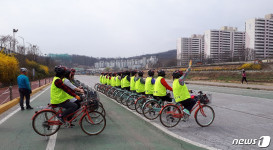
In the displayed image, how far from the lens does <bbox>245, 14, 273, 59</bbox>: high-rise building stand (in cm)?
11062

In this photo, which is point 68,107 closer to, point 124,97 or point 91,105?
point 91,105

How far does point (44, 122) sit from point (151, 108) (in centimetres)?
322

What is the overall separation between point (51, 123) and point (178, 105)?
11.3 ft

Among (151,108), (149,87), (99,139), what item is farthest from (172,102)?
(99,139)

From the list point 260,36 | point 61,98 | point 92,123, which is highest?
point 260,36

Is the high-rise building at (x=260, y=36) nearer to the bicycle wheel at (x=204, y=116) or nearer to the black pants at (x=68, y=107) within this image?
the bicycle wheel at (x=204, y=116)

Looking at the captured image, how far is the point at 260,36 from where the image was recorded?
112 metres

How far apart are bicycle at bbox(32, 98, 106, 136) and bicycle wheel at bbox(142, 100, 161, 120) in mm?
1871

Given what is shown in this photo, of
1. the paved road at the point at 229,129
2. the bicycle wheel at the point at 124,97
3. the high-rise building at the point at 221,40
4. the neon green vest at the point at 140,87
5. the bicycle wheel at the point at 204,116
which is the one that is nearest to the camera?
the paved road at the point at 229,129

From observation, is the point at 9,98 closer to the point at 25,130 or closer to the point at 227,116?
the point at 25,130

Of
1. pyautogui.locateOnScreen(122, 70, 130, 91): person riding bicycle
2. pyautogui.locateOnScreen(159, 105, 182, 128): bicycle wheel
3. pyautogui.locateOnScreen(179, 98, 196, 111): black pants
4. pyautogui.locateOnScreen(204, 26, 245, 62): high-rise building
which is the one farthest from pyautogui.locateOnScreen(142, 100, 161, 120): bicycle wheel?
pyautogui.locateOnScreen(204, 26, 245, 62): high-rise building

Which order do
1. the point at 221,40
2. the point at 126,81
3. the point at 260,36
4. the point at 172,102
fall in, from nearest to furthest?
the point at 172,102 → the point at 126,81 → the point at 260,36 → the point at 221,40

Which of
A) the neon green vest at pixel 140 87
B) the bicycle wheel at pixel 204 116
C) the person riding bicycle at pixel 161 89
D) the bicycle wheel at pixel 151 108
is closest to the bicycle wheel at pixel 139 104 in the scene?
the neon green vest at pixel 140 87

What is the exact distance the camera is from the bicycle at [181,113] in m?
6.30
